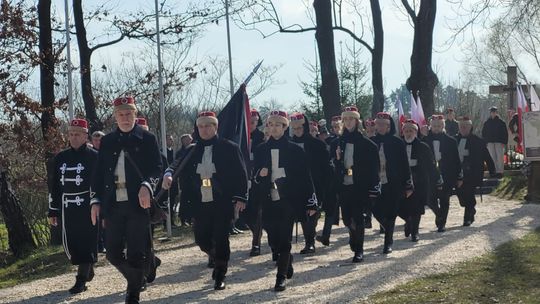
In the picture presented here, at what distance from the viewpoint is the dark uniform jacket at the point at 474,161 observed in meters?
15.7

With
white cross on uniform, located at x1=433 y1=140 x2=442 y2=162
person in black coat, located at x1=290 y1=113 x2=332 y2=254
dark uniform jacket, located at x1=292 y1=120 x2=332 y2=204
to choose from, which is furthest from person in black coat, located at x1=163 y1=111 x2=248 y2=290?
white cross on uniform, located at x1=433 y1=140 x2=442 y2=162

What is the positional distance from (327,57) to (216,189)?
44.4 ft

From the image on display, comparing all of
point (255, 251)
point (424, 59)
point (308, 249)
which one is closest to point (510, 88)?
point (424, 59)

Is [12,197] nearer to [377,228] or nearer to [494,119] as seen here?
[377,228]

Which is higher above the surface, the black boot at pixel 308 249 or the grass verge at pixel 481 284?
the black boot at pixel 308 249

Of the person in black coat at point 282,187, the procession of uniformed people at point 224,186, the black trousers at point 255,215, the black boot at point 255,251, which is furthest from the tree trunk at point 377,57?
the person in black coat at point 282,187

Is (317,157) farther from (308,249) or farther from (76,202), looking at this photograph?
(76,202)

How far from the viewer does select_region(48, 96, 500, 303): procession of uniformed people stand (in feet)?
27.8

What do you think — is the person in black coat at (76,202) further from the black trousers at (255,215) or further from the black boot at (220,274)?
the black trousers at (255,215)

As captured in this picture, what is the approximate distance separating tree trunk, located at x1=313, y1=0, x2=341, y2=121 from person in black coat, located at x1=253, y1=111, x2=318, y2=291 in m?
12.6

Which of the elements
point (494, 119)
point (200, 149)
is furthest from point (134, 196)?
point (494, 119)

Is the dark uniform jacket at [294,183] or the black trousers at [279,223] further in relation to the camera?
the dark uniform jacket at [294,183]

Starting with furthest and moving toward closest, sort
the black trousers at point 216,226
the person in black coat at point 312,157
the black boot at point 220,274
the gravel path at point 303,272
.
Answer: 1. the person in black coat at point 312,157
2. the black boot at point 220,274
3. the black trousers at point 216,226
4. the gravel path at point 303,272

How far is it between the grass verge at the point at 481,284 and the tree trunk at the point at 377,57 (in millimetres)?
15831
